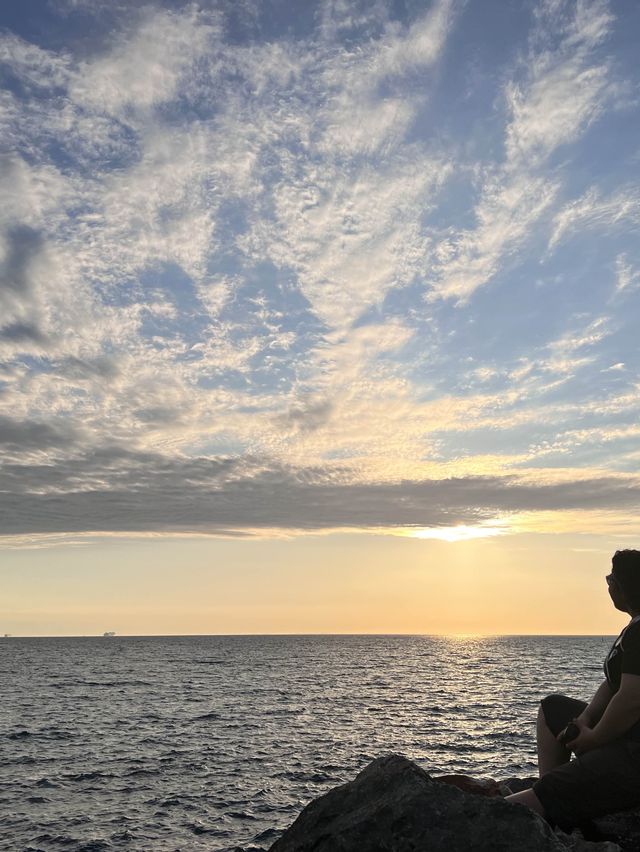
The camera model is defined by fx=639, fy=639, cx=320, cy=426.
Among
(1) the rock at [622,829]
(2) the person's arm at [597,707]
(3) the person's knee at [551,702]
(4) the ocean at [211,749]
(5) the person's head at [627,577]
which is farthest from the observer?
(4) the ocean at [211,749]

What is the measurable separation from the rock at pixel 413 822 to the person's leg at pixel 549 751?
64 centimetres

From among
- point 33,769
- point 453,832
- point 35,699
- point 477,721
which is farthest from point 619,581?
point 35,699

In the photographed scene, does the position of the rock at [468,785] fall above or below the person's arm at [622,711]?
below

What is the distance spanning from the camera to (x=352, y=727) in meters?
36.4

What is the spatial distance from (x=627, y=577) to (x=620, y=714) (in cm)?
115

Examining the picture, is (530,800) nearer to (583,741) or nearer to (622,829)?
(583,741)

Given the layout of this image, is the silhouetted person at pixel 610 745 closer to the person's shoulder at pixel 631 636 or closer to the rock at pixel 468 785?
the person's shoulder at pixel 631 636

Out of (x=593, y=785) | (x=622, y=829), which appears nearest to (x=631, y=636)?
(x=593, y=785)

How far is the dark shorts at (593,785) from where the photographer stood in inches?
217

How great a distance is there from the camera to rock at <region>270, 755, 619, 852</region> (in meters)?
5.36

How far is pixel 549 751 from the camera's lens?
6.48 metres

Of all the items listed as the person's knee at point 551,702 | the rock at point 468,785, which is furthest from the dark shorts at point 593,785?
the person's knee at point 551,702

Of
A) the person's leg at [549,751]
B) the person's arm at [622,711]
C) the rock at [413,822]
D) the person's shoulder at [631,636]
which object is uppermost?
the person's shoulder at [631,636]

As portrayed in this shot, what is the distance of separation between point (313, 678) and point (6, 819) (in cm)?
6008
